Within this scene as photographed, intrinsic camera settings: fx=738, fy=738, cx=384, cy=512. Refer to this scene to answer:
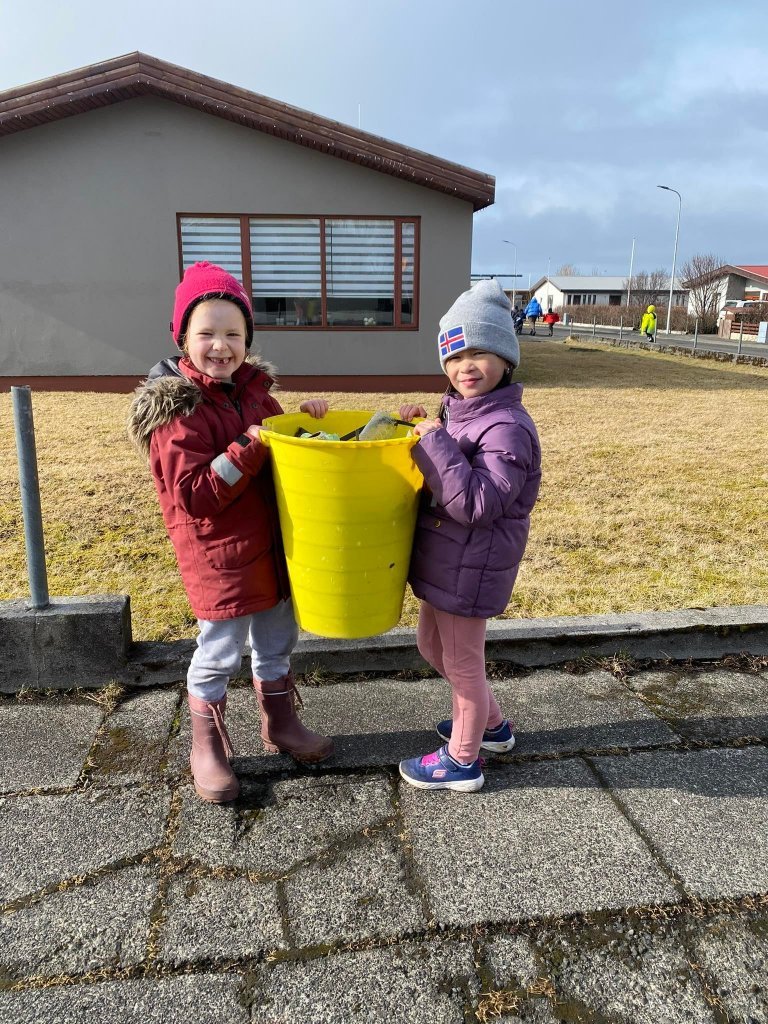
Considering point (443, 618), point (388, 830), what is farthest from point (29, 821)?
point (443, 618)

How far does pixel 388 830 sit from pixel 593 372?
15.1 meters

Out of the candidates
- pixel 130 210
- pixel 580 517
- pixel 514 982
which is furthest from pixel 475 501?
pixel 130 210

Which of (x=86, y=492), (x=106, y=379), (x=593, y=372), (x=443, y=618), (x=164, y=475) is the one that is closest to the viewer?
(x=164, y=475)

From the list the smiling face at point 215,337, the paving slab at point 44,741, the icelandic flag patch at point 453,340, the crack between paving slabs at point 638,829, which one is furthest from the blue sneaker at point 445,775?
the smiling face at point 215,337

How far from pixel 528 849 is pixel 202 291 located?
1852 millimetres

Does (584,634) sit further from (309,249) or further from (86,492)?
(309,249)

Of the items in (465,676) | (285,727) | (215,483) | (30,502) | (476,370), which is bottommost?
(285,727)

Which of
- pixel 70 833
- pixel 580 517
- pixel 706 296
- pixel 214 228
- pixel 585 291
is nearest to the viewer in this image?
pixel 70 833

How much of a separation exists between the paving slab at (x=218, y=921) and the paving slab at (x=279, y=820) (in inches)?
3.2

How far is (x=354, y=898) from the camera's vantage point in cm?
190

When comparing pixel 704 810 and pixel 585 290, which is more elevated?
pixel 585 290

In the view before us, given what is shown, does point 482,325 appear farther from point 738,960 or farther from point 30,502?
point 30,502

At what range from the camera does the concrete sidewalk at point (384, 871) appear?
5.37 ft

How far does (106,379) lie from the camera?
12039 mm
